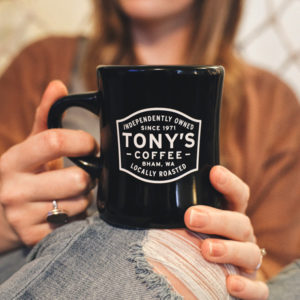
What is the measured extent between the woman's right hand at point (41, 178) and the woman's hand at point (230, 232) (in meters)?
0.16

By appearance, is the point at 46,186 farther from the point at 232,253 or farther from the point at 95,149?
the point at 232,253

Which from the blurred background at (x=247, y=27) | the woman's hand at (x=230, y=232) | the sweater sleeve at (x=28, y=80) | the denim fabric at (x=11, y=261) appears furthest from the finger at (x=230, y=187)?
the blurred background at (x=247, y=27)

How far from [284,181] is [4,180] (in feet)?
2.43

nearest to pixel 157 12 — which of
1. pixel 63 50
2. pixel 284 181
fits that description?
pixel 63 50

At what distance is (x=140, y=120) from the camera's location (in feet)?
1.11

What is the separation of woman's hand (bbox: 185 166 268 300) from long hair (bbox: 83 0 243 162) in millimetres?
524

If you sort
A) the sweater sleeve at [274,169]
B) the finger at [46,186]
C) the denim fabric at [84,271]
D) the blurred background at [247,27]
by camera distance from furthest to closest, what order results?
the blurred background at [247,27]
the sweater sleeve at [274,169]
the finger at [46,186]
the denim fabric at [84,271]

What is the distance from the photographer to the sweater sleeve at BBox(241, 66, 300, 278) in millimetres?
875

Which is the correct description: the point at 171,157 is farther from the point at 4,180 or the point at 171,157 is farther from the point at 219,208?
the point at 4,180

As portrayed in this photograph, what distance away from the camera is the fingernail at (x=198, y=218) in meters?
0.35

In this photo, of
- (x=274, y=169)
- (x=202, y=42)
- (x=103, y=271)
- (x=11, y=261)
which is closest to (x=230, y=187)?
(x=103, y=271)

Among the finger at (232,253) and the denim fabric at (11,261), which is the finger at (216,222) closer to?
the finger at (232,253)

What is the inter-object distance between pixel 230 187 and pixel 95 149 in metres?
Answer: 0.18

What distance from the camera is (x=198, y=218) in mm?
355
